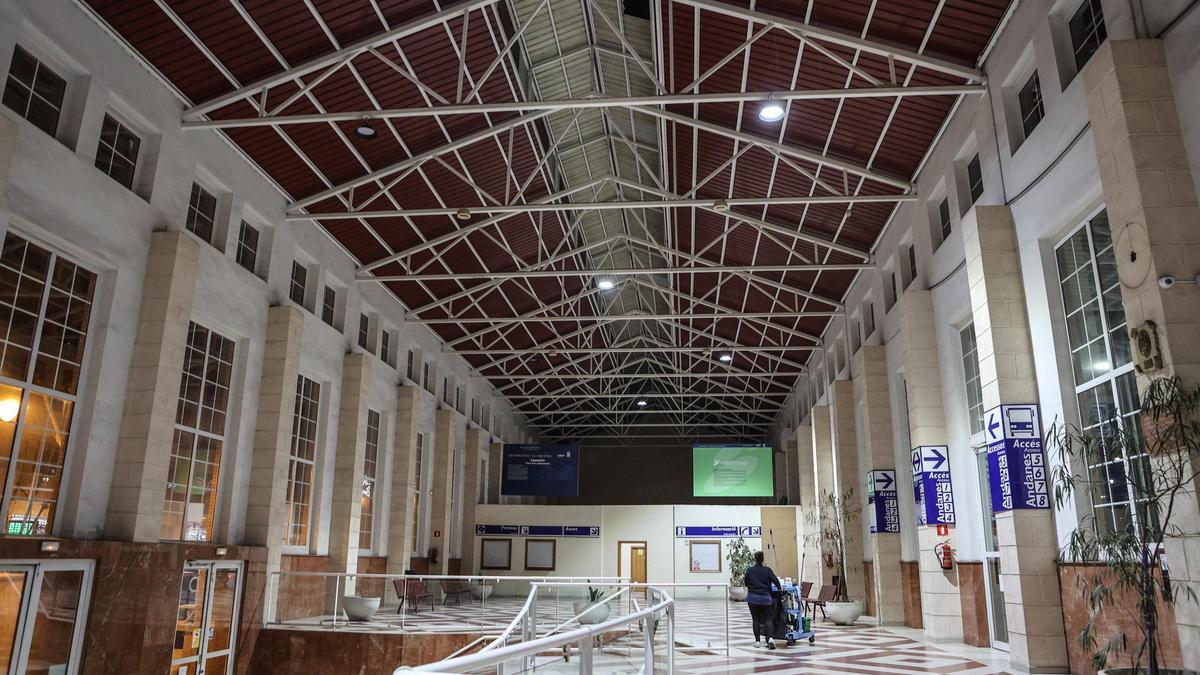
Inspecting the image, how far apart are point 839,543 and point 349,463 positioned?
1409 centimetres

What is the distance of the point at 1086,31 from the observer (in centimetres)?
1085

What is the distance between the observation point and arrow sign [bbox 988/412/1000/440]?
11734 mm

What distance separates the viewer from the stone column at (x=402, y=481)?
26016 mm

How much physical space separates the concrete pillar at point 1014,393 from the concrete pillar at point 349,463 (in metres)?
16.3

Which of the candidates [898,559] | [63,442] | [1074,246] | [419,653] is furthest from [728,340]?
[63,442]

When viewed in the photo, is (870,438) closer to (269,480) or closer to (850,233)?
(850,233)

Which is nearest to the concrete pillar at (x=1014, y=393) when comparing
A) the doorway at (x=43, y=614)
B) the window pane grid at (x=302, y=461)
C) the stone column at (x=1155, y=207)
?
the stone column at (x=1155, y=207)

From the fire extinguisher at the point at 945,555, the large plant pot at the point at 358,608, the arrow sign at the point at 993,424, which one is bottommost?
the large plant pot at the point at 358,608

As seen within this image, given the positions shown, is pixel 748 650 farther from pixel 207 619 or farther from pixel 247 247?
pixel 247 247

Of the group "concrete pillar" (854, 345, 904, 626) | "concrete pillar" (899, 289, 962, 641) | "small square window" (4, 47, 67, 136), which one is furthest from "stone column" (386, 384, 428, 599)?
"concrete pillar" (899, 289, 962, 641)

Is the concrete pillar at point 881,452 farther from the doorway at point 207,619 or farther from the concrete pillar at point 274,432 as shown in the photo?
the doorway at point 207,619

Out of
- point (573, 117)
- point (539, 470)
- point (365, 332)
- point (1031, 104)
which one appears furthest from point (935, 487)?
point (539, 470)

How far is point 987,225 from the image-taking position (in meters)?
12.5

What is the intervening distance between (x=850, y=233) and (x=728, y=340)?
1203 cm
